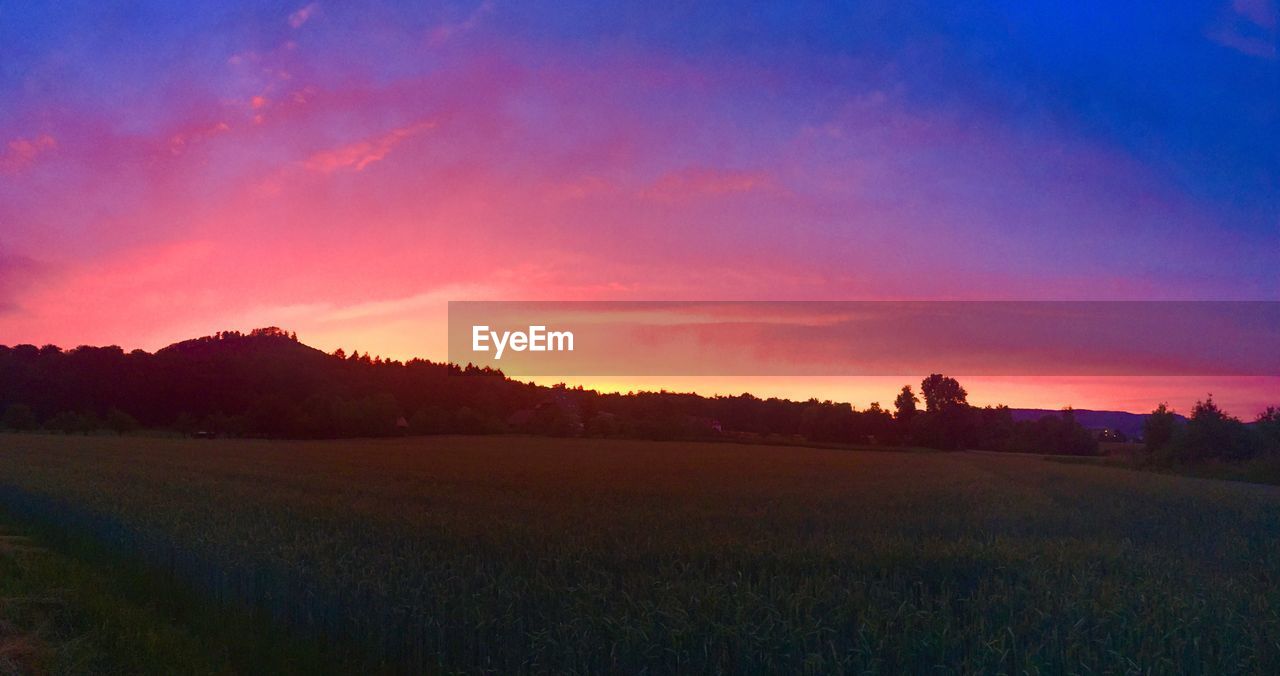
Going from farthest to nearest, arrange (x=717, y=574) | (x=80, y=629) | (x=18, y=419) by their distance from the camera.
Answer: (x=18, y=419) → (x=80, y=629) → (x=717, y=574)

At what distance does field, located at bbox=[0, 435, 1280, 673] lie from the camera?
6641 millimetres

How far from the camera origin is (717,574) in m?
9.03

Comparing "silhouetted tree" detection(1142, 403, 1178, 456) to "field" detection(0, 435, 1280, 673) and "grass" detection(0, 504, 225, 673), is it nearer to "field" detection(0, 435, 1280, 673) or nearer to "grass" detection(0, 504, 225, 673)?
"field" detection(0, 435, 1280, 673)

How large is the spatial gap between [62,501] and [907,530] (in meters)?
18.3

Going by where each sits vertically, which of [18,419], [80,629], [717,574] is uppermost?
[18,419]

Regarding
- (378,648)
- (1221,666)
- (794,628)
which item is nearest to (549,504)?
(378,648)

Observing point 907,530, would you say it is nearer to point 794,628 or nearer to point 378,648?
point 794,628

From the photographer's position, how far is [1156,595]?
7.88 m

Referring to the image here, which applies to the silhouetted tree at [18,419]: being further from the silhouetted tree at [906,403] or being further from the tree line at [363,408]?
the silhouetted tree at [906,403]

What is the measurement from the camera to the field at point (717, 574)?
6.64 meters

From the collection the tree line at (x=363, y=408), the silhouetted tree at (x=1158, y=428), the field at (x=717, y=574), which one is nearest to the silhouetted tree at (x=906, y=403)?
the tree line at (x=363, y=408)

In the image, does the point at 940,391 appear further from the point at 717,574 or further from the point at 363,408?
the point at 717,574

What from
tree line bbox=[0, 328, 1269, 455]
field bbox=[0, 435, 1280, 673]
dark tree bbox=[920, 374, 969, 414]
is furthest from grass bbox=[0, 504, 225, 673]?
dark tree bbox=[920, 374, 969, 414]

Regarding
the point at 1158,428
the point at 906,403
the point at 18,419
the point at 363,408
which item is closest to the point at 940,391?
the point at 906,403
